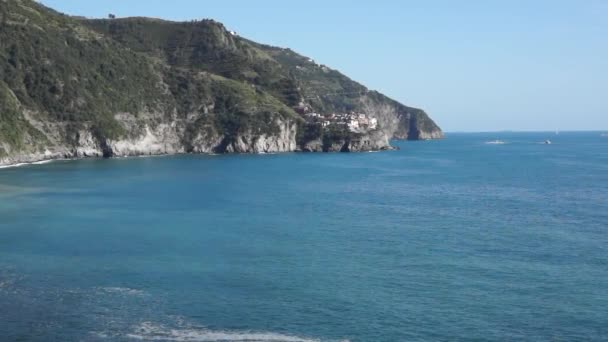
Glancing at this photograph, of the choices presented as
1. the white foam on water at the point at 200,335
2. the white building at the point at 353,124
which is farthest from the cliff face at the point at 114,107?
the white foam on water at the point at 200,335

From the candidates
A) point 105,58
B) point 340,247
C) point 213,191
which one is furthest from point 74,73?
point 340,247

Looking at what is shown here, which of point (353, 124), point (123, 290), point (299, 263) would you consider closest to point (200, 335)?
point (123, 290)

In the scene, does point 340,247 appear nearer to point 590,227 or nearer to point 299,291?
point 299,291

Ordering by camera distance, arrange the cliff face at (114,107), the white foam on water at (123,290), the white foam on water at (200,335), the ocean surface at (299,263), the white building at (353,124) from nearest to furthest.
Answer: the white foam on water at (200,335), the ocean surface at (299,263), the white foam on water at (123,290), the cliff face at (114,107), the white building at (353,124)

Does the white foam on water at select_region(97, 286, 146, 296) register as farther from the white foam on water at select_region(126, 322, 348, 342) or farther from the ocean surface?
the white foam on water at select_region(126, 322, 348, 342)

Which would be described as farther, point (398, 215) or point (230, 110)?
point (230, 110)

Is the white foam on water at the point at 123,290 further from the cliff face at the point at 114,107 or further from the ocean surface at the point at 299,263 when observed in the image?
the cliff face at the point at 114,107

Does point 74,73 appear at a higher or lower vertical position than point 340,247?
higher
